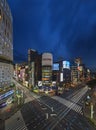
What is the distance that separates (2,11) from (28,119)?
154ft

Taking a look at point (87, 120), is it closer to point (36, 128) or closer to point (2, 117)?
point (36, 128)

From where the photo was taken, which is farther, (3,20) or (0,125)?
(3,20)


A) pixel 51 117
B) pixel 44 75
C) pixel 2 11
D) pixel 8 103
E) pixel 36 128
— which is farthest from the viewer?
pixel 44 75

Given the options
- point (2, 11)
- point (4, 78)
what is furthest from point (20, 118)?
point (2, 11)

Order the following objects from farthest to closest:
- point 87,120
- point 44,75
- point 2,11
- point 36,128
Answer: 1. point 44,75
2. point 2,11
3. point 87,120
4. point 36,128

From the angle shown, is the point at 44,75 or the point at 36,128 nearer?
the point at 36,128

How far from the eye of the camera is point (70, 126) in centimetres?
5209

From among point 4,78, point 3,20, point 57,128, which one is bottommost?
point 57,128

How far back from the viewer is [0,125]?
52375 millimetres

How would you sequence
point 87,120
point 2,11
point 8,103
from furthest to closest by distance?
point 2,11, point 8,103, point 87,120

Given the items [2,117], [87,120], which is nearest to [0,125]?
[2,117]

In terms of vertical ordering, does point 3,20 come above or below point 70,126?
above

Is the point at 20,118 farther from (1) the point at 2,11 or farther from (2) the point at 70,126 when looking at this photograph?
(1) the point at 2,11

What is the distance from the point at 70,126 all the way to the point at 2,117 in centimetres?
1941
